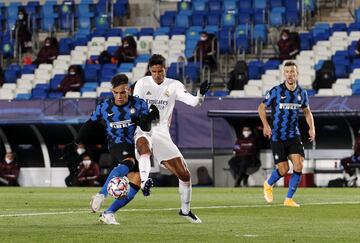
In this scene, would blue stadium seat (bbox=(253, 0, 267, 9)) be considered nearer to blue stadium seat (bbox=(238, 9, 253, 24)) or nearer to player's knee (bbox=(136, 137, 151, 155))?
blue stadium seat (bbox=(238, 9, 253, 24))

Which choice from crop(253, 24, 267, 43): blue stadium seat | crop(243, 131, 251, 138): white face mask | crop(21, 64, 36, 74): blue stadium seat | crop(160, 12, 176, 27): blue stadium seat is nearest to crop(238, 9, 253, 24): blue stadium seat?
crop(253, 24, 267, 43): blue stadium seat

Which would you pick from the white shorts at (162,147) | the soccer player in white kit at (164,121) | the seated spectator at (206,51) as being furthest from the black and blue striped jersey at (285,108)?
the seated spectator at (206,51)

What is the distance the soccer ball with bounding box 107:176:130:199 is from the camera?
45.4 feet

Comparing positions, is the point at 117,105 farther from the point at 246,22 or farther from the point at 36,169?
the point at 246,22

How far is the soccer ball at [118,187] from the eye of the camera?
545 inches

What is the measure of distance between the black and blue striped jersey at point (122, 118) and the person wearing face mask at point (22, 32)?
1058 inches

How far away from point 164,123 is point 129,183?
144cm

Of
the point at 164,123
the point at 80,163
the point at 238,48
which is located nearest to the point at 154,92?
the point at 164,123

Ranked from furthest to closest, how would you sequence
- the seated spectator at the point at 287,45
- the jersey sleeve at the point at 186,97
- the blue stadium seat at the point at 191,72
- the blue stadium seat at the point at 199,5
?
1. the blue stadium seat at the point at 199,5
2. the blue stadium seat at the point at 191,72
3. the seated spectator at the point at 287,45
4. the jersey sleeve at the point at 186,97

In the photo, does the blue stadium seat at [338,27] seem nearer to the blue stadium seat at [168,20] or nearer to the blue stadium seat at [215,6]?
the blue stadium seat at [215,6]

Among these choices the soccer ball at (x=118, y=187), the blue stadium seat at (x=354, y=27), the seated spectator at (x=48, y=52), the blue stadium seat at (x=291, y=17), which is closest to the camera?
the soccer ball at (x=118, y=187)

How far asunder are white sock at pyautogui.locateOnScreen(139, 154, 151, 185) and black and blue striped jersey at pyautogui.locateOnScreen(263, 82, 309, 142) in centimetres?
543

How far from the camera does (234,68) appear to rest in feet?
113

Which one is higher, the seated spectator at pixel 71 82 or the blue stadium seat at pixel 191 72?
the blue stadium seat at pixel 191 72
